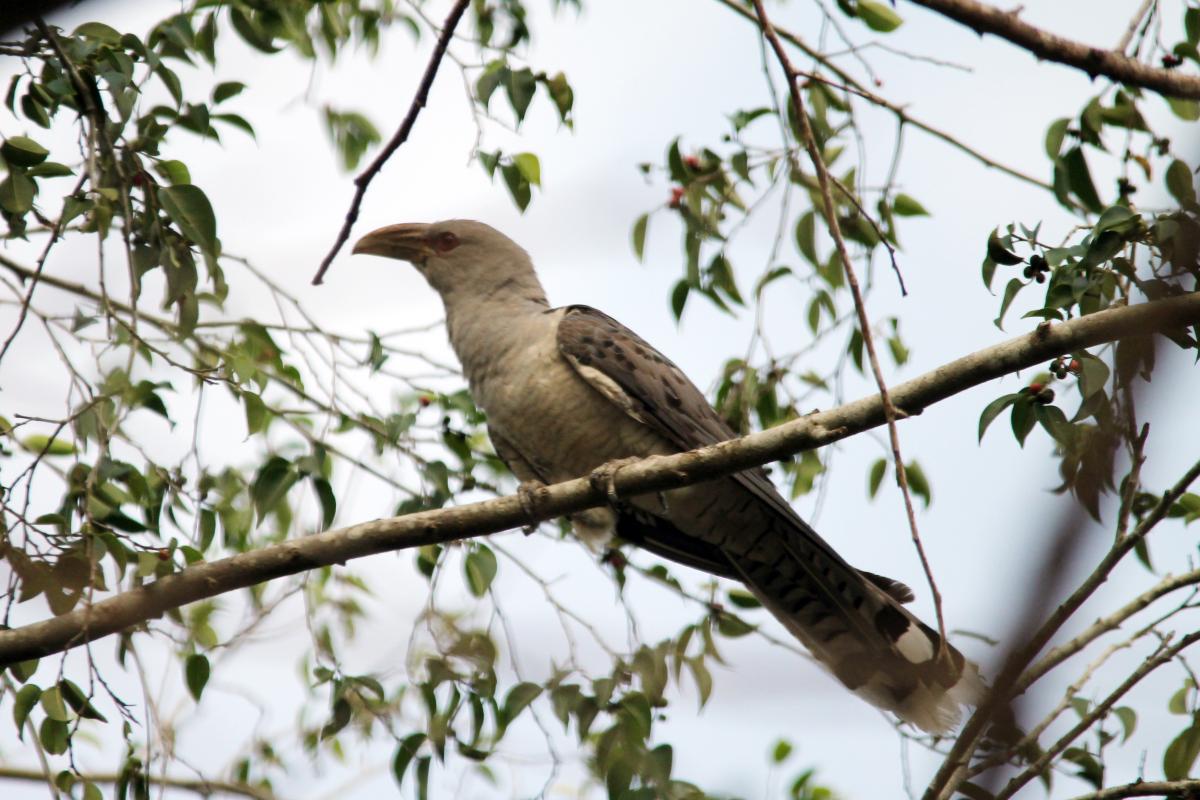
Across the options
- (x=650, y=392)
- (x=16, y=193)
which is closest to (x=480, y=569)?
(x=650, y=392)

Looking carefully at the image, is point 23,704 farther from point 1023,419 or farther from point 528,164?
point 1023,419

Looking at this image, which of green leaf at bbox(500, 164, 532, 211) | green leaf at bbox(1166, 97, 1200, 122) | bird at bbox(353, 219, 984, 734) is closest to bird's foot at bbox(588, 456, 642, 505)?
bird at bbox(353, 219, 984, 734)

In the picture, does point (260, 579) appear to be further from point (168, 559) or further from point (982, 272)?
point (982, 272)

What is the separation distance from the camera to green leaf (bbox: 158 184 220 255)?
3.46m

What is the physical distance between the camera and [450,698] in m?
4.12

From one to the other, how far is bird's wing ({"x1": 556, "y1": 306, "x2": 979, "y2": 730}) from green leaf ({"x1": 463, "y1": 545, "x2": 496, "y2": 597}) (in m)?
0.93

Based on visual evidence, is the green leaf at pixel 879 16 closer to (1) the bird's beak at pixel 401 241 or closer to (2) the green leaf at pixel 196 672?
(1) the bird's beak at pixel 401 241

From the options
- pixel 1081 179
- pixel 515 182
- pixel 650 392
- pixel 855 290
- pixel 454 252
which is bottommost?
pixel 855 290

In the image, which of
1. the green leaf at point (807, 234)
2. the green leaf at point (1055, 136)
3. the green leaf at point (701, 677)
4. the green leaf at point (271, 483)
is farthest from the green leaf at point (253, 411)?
the green leaf at point (1055, 136)

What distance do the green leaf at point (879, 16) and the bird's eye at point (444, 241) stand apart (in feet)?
7.48

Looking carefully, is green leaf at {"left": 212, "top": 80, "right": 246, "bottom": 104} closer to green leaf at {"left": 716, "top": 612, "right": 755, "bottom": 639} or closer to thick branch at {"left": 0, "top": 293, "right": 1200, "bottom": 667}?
thick branch at {"left": 0, "top": 293, "right": 1200, "bottom": 667}

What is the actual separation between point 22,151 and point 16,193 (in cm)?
13

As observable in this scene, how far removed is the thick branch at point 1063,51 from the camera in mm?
3127

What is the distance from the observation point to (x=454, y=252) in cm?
586
